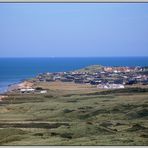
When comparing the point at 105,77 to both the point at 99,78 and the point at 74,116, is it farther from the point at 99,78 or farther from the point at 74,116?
the point at 74,116

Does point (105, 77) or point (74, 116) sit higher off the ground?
point (105, 77)

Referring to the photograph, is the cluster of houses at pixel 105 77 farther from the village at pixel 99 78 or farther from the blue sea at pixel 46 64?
the blue sea at pixel 46 64

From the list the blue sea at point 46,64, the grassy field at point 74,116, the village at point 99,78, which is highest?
the blue sea at point 46,64

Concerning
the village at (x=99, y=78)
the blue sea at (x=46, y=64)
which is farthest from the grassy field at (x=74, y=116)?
the blue sea at (x=46, y=64)

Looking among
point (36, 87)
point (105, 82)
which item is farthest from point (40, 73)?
point (105, 82)

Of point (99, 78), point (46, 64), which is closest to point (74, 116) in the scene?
point (99, 78)

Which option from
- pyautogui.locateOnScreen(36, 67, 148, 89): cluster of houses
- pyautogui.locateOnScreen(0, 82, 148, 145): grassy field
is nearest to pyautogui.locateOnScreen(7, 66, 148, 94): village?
pyautogui.locateOnScreen(36, 67, 148, 89): cluster of houses
